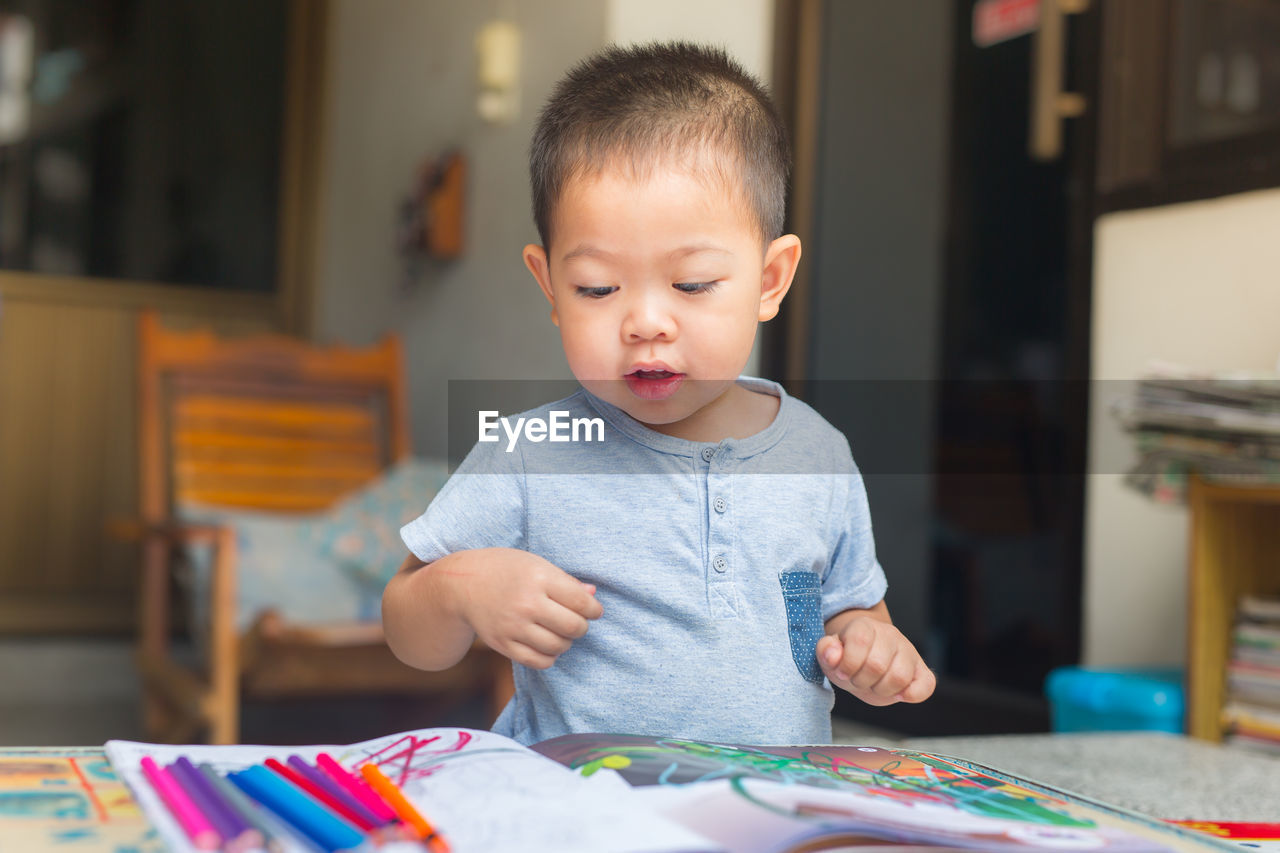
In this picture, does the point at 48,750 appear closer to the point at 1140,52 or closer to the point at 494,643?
the point at 494,643

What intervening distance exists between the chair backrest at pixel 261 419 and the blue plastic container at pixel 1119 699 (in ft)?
5.08

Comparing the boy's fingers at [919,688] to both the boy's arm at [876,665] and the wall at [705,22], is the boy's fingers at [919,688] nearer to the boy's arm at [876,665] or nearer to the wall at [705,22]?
the boy's arm at [876,665]

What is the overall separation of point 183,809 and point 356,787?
2.4 inches

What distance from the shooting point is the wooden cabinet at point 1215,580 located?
1262 mm

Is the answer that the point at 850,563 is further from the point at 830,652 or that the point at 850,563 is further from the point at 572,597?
the point at 572,597

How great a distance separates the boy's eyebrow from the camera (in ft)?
1.80

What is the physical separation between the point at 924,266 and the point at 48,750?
6.57 ft

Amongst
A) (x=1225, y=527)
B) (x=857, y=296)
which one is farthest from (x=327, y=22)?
(x=1225, y=527)

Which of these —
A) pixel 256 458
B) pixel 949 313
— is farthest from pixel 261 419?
pixel 949 313

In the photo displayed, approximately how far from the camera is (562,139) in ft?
1.91

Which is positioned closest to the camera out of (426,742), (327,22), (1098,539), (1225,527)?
(426,742)

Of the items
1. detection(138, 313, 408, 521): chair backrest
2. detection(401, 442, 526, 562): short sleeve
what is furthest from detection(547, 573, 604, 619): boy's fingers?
detection(138, 313, 408, 521): chair backrest

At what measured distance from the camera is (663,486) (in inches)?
24.1

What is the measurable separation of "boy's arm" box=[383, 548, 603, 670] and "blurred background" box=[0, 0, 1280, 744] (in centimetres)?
40
